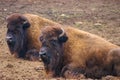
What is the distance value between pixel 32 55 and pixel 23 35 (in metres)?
0.54

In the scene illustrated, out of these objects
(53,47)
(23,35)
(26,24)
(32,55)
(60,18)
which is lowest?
(60,18)

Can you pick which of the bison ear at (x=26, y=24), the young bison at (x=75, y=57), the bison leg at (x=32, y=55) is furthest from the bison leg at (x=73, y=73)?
the bison ear at (x=26, y=24)

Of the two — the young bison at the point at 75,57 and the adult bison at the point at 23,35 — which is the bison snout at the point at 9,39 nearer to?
the adult bison at the point at 23,35

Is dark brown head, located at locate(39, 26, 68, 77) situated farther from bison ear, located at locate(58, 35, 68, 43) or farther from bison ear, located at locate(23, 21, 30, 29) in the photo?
bison ear, located at locate(23, 21, 30, 29)

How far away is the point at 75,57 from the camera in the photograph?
27.0ft

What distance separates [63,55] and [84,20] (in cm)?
697

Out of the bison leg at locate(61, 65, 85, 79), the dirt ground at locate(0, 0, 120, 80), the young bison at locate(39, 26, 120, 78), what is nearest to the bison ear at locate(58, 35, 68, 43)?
the young bison at locate(39, 26, 120, 78)

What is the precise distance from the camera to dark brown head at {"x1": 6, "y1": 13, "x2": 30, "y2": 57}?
973 centimetres

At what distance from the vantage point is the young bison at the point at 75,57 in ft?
26.5

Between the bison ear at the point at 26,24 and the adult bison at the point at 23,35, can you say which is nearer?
the adult bison at the point at 23,35

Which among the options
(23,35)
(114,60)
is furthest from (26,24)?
(114,60)

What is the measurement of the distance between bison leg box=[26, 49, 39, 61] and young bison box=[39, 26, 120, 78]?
5.17 ft

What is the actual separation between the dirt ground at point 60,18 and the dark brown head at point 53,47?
0.29 metres

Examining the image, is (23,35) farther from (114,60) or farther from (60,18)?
(60,18)
